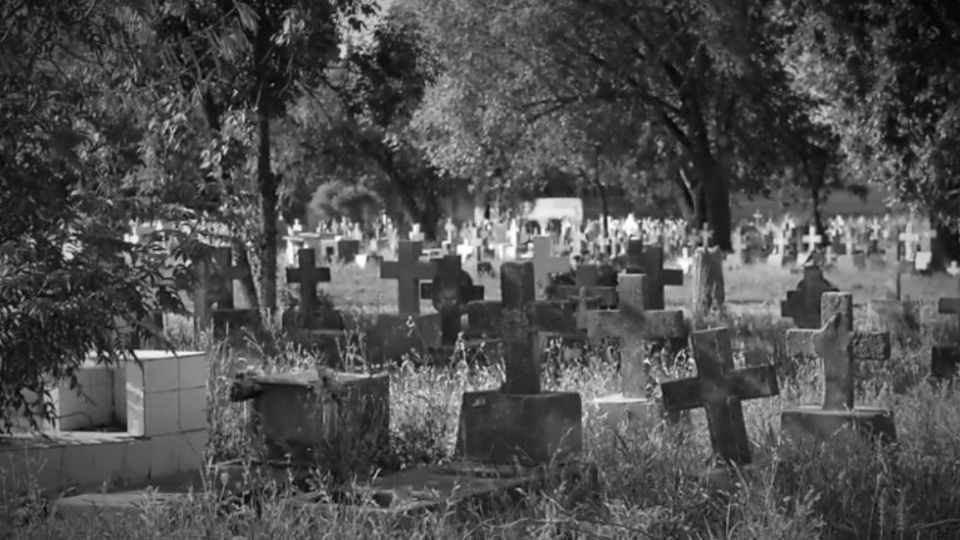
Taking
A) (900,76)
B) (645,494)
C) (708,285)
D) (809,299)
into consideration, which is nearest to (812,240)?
(708,285)

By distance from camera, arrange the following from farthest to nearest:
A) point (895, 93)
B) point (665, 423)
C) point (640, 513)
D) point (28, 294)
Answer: point (895, 93), point (665, 423), point (28, 294), point (640, 513)

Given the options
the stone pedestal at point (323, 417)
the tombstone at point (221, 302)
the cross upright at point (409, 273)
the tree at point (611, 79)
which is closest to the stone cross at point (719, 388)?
the stone pedestal at point (323, 417)

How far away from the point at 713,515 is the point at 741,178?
32878mm

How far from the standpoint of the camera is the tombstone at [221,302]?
14664mm

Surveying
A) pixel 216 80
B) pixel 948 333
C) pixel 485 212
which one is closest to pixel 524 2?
pixel 948 333

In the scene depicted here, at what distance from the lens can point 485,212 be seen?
61.0 metres

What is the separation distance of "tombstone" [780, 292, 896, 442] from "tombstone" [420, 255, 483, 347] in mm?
6381

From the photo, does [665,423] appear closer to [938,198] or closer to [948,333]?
[948,333]

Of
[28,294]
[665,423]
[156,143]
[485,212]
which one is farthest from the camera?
[485,212]

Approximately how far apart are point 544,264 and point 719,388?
33.6 feet

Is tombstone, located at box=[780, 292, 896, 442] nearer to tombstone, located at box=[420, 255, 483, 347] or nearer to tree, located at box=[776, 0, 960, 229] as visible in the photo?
tombstone, located at box=[420, 255, 483, 347]

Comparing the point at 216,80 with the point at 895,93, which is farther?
the point at 895,93

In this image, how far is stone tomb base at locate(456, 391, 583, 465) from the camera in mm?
7500

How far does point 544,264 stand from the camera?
18.3 metres
